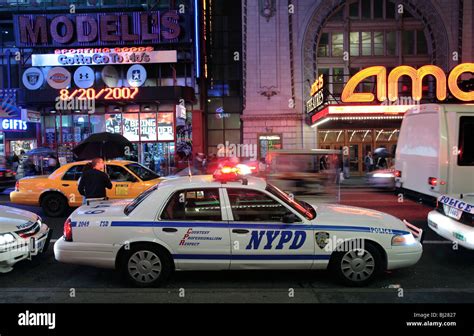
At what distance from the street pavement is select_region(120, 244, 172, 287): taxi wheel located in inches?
5.1

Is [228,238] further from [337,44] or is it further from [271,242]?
[337,44]

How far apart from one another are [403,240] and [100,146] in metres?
9.17

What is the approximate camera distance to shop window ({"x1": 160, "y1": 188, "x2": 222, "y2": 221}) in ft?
17.0

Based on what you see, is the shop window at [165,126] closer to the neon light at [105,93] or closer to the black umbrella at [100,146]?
the neon light at [105,93]

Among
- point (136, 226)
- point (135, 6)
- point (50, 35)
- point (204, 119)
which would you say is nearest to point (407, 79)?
point (204, 119)

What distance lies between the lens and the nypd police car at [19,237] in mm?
5543

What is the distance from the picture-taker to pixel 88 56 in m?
23.7

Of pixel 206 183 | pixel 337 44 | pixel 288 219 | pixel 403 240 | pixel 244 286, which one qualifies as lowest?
pixel 244 286

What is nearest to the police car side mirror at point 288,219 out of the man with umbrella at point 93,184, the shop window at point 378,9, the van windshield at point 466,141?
the man with umbrella at point 93,184

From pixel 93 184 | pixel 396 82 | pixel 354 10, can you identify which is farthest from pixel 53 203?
pixel 354 10

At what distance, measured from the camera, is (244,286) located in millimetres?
5250

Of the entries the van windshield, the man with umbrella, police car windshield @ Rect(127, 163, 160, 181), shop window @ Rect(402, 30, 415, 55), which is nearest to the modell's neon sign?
shop window @ Rect(402, 30, 415, 55)
